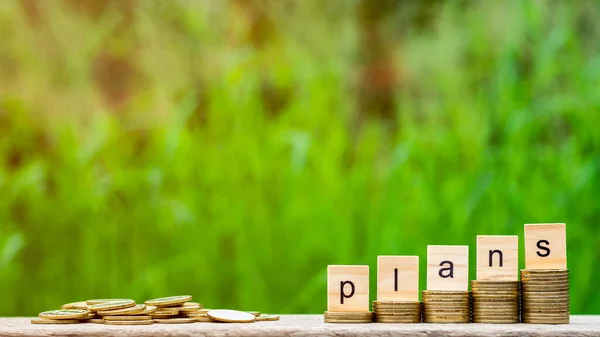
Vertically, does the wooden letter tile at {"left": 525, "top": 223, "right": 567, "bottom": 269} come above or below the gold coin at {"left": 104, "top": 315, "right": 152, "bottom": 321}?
above

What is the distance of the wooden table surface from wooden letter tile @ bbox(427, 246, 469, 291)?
0.38 ft

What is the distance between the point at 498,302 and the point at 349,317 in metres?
0.37

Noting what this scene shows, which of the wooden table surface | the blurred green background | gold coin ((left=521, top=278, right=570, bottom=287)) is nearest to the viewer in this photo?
the wooden table surface

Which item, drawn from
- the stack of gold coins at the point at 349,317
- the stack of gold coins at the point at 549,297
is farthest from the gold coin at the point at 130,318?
the stack of gold coins at the point at 549,297

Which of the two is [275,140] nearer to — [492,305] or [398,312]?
[398,312]

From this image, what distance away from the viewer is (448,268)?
1.94m

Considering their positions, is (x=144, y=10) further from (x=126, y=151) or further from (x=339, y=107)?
(x=339, y=107)

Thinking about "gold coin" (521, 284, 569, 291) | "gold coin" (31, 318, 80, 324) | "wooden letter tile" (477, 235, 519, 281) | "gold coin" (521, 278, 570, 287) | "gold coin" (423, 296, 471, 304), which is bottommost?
"gold coin" (31, 318, 80, 324)

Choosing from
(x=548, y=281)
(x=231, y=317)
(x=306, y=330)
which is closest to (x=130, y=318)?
(x=231, y=317)

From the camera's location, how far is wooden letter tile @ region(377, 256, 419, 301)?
1944 millimetres

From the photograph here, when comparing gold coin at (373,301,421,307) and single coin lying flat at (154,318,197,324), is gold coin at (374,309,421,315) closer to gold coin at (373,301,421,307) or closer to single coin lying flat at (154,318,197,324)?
gold coin at (373,301,421,307)

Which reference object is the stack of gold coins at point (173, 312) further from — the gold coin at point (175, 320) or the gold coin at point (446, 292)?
the gold coin at point (446, 292)

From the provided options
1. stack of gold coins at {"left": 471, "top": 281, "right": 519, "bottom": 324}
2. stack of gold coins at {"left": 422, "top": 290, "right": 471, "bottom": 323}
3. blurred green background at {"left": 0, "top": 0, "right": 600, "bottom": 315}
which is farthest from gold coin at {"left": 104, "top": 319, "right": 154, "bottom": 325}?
blurred green background at {"left": 0, "top": 0, "right": 600, "bottom": 315}

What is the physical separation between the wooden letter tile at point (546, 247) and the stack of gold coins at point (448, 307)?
185 millimetres
